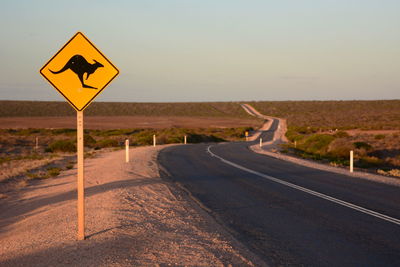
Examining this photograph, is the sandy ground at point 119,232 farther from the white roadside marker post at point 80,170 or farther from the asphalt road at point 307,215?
the asphalt road at point 307,215

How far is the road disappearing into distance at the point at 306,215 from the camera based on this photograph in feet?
21.7

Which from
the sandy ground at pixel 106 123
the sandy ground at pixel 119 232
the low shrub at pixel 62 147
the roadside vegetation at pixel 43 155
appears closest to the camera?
the sandy ground at pixel 119 232

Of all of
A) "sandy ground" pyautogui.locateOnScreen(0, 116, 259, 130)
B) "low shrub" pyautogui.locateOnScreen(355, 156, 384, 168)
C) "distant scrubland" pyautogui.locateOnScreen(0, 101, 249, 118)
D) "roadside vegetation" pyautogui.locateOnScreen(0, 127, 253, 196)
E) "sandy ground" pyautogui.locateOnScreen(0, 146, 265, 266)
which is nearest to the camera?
"sandy ground" pyautogui.locateOnScreen(0, 146, 265, 266)

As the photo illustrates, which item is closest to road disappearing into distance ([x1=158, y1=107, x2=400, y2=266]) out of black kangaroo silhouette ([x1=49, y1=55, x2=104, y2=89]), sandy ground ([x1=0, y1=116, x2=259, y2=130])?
black kangaroo silhouette ([x1=49, y1=55, x2=104, y2=89])

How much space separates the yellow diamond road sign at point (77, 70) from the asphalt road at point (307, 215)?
3451 mm

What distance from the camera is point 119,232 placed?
766cm

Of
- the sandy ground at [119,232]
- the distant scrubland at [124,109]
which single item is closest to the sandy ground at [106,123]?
the distant scrubland at [124,109]

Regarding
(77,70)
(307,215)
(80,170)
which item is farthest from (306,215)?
(77,70)

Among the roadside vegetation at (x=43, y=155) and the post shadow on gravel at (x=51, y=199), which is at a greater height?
the post shadow on gravel at (x=51, y=199)

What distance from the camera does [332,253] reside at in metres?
6.62

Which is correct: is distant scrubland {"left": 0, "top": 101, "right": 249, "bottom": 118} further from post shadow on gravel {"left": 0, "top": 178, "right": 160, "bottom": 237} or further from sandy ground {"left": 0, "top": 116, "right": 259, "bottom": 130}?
post shadow on gravel {"left": 0, "top": 178, "right": 160, "bottom": 237}

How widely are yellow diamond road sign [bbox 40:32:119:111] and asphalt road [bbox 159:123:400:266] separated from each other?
3.45 meters

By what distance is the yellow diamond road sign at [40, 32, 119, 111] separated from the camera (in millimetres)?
6621

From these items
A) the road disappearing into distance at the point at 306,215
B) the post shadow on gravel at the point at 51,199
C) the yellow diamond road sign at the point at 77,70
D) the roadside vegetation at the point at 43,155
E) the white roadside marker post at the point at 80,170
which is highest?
the yellow diamond road sign at the point at 77,70
